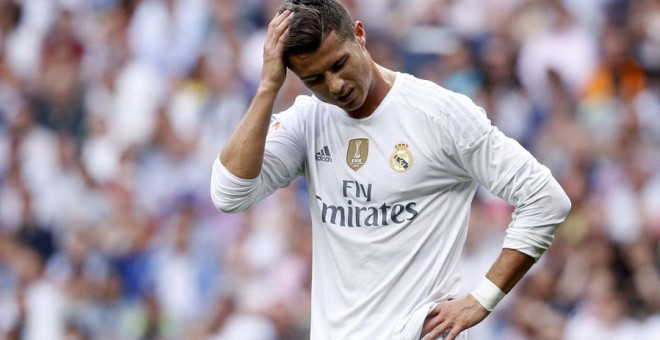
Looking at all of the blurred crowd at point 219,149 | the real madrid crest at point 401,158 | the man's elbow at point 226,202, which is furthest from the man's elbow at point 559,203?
the blurred crowd at point 219,149

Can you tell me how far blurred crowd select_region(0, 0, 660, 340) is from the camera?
887 cm

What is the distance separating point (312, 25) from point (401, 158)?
0.58 m

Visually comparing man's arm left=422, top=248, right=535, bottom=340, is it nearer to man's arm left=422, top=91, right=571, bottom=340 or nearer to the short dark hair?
man's arm left=422, top=91, right=571, bottom=340

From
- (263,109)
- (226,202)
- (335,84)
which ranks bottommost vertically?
(226,202)

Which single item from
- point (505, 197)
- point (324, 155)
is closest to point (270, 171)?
point (324, 155)

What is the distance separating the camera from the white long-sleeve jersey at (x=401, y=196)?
4562 millimetres

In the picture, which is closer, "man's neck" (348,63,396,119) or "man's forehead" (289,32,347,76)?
"man's forehead" (289,32,347,76)

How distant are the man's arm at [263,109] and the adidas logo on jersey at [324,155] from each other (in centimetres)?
30

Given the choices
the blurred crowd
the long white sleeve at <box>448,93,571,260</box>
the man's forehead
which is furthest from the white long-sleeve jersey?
the blurred crowd

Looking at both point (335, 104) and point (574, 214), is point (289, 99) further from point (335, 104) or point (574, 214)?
point (335, 104)

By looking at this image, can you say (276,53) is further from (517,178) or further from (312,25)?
(517,178)

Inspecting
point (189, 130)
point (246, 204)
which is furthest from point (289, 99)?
point (246, 204)

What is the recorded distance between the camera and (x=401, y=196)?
4680 millimetres

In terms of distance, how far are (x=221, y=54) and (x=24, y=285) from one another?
273 centimetres
